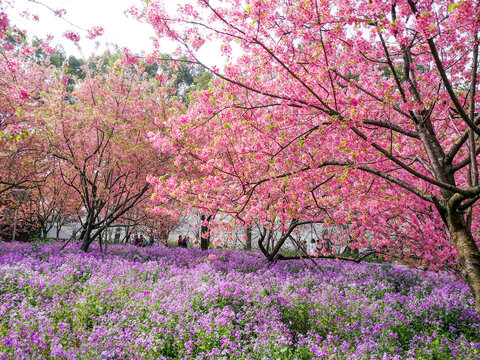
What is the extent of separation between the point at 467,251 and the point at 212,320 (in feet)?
13.0

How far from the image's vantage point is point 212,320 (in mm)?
5266

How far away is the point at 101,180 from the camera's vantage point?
13438 millimetres

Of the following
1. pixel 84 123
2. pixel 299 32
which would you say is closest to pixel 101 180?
pixel 84 123

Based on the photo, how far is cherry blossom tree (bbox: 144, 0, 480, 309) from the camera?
3.96m

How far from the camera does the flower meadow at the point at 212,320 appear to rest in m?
4.21

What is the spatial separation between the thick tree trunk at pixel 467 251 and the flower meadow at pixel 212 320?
1.41 meters

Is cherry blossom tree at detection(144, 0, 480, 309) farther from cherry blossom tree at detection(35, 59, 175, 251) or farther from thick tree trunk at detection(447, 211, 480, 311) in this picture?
cherry blossom tree at detection(35, 59, 175, 251)

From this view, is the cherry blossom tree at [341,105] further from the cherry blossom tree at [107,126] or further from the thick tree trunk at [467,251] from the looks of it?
the cherry blossom tree at [107,126]

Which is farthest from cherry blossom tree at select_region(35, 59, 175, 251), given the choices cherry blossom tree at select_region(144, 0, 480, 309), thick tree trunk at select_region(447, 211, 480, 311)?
thick tree trunk at select_region(447, 211, 480, 311)

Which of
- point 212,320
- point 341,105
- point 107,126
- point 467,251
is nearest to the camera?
point 467,251

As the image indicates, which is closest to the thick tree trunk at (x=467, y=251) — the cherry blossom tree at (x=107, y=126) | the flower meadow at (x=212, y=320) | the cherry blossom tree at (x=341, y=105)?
the cherry blossom tree at (x=341, y=105)

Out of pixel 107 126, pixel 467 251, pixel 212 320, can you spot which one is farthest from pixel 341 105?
pixel 107 126

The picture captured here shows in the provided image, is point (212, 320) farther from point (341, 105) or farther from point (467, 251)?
point (341, 105)

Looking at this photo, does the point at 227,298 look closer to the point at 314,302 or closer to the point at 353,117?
the point at 314,302
